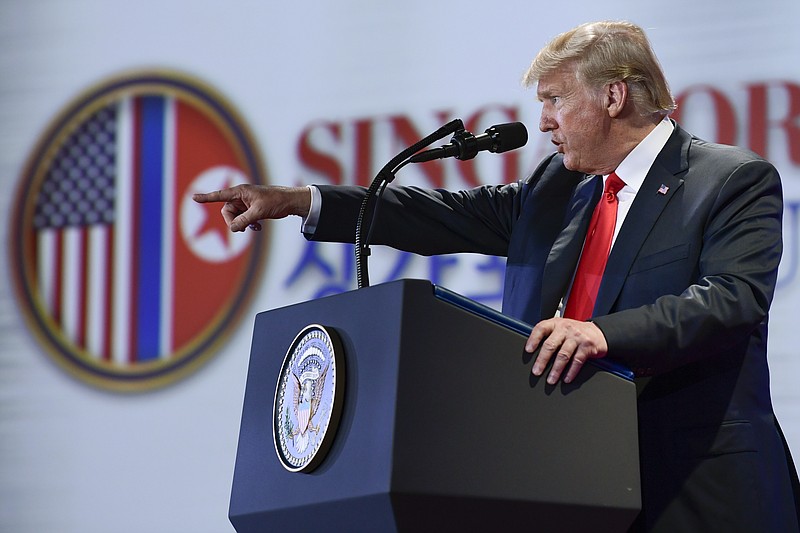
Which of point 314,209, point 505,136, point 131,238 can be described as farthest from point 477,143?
point 131,238

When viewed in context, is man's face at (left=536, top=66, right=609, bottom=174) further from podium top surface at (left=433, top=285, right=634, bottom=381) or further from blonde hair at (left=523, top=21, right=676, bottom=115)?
podium top surface at (left=433, top=285, right=634, bottom=381)

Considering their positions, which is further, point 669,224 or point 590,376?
point 669,224

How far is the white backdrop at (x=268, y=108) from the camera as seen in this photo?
284cm

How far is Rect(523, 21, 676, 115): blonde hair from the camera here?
208cm

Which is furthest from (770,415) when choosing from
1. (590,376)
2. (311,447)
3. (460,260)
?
(460,260)

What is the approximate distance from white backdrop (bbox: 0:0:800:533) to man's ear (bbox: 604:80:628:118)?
82 cm

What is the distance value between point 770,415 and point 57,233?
2.57 m

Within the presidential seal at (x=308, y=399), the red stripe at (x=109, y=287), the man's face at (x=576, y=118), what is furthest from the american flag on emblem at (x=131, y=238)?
the presidential seal at (x=308, y=399)

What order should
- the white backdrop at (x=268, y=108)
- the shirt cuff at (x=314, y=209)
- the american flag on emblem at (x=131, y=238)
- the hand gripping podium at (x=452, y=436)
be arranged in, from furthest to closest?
the american flag on emblem at (x=131, y=238), the white backdrop at (x=268, y=108), the shirt cuff at (x=314, y=209), the hand gripping podium at (x=452, y=436)

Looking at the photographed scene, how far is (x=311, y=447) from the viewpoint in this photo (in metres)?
1.46

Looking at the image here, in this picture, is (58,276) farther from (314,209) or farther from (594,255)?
(594,255)

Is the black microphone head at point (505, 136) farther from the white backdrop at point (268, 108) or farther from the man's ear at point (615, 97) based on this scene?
the white backdrop at point (268, 108)

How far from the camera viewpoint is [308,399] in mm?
1496

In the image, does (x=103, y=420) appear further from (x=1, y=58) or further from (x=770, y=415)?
(x=770, y=415)
